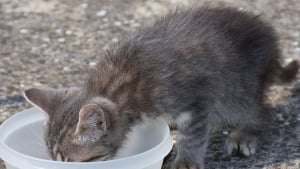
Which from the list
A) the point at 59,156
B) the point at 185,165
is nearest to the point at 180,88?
the point at 185,165

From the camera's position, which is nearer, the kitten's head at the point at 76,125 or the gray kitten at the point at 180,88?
the kitten's head at the point at 76,125

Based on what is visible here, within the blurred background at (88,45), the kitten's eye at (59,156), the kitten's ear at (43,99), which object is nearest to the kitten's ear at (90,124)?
the kitten's eye at (59,156)

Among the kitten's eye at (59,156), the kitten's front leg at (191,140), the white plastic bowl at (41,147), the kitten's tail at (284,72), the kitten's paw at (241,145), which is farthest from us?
the kitten's tail at (284,72)

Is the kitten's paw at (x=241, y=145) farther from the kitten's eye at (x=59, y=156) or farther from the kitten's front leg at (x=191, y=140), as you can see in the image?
the kitten's eye at (x=59, y=156)

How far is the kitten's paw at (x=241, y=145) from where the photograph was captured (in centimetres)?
450

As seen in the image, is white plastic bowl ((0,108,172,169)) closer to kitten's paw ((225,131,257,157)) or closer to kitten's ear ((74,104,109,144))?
kitten's ear ((74,104,109,144))

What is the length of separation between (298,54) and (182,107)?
202cm

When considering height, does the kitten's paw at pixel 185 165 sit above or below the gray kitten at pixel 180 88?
below

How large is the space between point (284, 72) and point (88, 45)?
1.94 meters

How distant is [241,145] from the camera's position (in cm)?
450

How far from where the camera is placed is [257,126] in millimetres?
4723

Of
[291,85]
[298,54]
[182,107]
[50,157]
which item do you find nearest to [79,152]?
[50,157]

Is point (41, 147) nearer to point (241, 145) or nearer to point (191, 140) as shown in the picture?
point (191, 140)

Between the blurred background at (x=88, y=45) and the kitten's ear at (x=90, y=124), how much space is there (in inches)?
32.5
